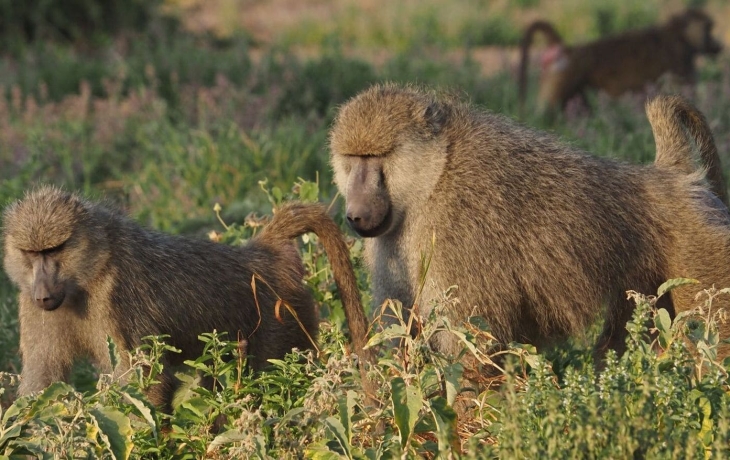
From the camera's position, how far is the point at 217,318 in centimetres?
392

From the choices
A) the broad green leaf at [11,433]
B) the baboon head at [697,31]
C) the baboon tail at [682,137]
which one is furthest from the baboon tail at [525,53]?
the broad green leaf at [11,433]

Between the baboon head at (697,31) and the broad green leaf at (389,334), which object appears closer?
the broad green leaf at (389,334)

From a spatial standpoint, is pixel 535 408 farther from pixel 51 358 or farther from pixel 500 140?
pixel 51 358

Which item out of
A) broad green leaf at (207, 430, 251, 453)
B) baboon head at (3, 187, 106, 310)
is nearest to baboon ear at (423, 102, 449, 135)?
baboon head at (3, 187, 106, 310)

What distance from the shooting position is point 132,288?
12.3 ft

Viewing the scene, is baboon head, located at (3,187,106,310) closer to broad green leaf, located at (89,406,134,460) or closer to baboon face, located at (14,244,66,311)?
baboon face, located at (14,244,66,311)

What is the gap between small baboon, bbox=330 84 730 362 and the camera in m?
3.58

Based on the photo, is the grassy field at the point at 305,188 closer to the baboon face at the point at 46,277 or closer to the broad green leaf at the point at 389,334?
the broad green leaf at the point at 389,334

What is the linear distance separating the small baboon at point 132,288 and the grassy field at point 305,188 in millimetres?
203

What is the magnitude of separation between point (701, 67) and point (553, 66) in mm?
1950

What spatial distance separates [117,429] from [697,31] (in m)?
7.37

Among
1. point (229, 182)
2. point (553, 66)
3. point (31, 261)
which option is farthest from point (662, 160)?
point (553, 66)

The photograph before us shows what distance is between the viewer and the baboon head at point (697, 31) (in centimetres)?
912

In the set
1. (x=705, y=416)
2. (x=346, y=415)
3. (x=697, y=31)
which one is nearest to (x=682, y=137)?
(x=705, y=416)
